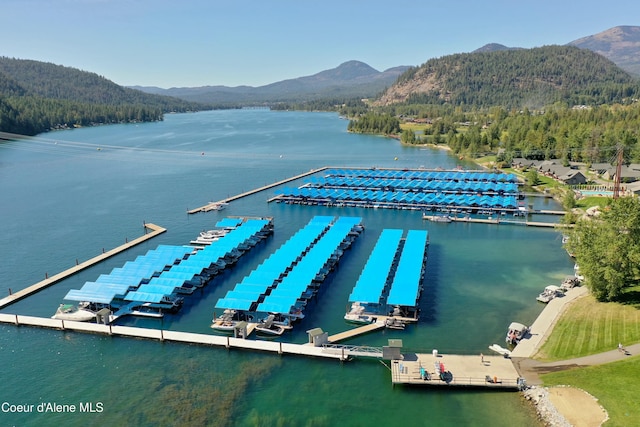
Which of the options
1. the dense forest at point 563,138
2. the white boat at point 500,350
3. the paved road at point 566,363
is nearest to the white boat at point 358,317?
the white boat at point 500,350

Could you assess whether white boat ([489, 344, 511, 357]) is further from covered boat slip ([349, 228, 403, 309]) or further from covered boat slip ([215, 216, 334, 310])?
covered boat slip ([215, 216, 334, 310])

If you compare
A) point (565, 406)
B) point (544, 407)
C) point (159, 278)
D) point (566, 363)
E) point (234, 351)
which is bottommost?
point (234, 351)

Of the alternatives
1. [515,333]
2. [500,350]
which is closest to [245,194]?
[515,333]

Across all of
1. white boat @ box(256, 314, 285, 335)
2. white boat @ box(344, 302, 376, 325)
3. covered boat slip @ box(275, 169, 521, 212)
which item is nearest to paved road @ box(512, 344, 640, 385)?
white boat @ box(344, 302, 376, 325)

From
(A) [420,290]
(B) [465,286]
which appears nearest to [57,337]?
(A) [420,290]

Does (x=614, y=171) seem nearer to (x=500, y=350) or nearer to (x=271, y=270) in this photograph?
(x=500, y=350)

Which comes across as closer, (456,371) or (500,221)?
(456,371)
